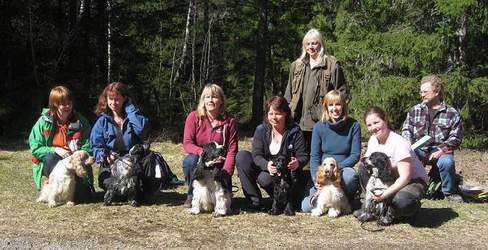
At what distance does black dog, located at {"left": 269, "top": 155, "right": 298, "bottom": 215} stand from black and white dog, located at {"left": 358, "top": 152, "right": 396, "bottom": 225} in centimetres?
77

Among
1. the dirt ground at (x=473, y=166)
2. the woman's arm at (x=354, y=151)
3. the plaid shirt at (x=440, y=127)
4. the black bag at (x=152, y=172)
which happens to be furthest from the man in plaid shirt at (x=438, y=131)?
the black bag at (x=152, y=172)

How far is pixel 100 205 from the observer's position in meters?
6.34

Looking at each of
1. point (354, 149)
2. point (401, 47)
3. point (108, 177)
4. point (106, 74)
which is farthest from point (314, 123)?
point (106, 74)

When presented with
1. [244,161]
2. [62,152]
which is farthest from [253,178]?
[62,152]

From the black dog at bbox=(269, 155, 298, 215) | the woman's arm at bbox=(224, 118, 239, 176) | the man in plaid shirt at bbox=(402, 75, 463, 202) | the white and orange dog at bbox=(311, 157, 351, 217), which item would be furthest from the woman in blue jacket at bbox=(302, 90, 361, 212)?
the man in plaid shirt at bbox=(402, 75, 463, 202)

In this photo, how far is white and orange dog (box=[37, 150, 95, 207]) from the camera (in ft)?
20.0

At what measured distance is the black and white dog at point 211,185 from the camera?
18.8ft

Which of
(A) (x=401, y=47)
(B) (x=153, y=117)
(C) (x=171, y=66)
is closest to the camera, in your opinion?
(A) (x=401, y=47)

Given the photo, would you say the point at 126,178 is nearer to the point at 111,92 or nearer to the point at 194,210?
the point at 194,210

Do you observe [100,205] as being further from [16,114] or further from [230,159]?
[16,114]

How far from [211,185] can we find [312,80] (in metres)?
1.71

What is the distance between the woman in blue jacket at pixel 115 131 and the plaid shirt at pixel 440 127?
3267 millimetres

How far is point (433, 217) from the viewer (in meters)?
6.09

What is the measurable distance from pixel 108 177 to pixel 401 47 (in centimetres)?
904
